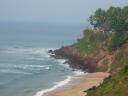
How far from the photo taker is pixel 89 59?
340 feet

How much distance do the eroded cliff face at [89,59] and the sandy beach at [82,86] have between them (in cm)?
472

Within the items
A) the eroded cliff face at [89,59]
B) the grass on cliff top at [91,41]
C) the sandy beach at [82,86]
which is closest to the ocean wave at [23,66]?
the eroded cliff face at [89,59]

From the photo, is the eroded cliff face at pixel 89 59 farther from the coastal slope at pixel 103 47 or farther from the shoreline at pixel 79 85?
the shoreline at pixel 79 85

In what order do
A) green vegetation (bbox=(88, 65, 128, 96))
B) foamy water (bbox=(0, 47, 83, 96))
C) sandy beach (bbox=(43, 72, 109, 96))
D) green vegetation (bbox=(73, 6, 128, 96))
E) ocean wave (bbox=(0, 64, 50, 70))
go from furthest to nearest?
1. ocean wave (bbox=(0, 64, 50, 70))
2. green vegetation (bbox=(73, 6, 128, 96))
3. foamy water (bbox=(0, 47, 83, 96))
4. sandy beach (bbox=(43, 72, 109, 96))
5. green vegetation (bbox=(88, 65, 128, 96))

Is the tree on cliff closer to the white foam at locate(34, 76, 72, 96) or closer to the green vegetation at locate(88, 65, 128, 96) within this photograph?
the white foam at locate(34, 76, 72, 96)

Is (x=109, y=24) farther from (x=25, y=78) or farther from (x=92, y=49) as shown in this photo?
(x=25, y=78)

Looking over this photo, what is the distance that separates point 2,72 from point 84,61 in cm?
1979

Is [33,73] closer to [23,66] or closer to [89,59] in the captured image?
[23,66]

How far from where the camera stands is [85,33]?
122 m

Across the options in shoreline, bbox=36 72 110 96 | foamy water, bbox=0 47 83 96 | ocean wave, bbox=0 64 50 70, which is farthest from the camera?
ocean wave, bbox=0 64 50 70

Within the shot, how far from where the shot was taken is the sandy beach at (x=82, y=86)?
69.8 metres

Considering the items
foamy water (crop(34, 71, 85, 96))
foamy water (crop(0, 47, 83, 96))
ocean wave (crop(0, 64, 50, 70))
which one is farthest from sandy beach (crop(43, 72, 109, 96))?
ocean wave (crop(0, 64, 50, 70))

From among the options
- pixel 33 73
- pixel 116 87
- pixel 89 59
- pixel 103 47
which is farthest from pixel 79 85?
pixel 103 47

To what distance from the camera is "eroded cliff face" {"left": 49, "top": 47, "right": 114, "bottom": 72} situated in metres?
93.4
